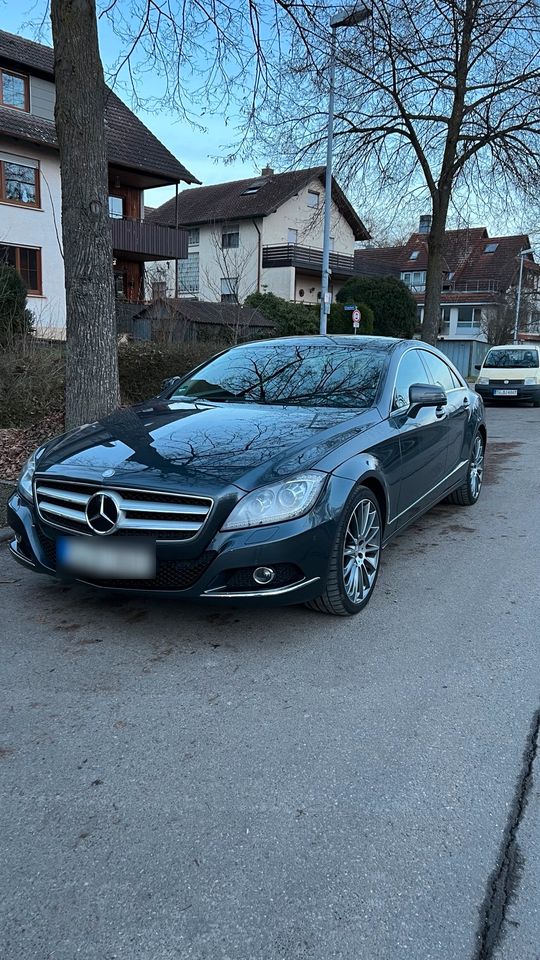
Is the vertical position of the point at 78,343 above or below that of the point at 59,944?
above

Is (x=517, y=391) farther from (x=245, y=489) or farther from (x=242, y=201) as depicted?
(x=242, y=201)

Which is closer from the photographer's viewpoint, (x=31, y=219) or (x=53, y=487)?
(x=53, y=487)

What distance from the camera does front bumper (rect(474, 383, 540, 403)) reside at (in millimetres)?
18844

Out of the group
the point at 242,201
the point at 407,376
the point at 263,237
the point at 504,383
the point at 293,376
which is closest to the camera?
the point at 293,376

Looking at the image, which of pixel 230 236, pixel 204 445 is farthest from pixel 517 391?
pixel 230 236

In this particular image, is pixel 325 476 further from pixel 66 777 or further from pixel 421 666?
pixel 66 777

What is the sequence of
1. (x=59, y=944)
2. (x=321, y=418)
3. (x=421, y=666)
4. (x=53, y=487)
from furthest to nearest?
1. (x=321, y=418)
2. (x=53, y=487)
3. (x=421, y=666)
4. (x=59, y=944)

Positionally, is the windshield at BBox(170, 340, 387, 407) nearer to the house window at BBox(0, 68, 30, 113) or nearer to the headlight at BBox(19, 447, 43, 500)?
the headlight at BBox(19, 447, 43, 500)

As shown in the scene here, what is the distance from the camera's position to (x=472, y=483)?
7.02 m

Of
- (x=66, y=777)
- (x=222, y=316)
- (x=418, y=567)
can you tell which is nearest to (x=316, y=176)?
(x=222, y=316)

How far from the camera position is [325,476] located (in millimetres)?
3729

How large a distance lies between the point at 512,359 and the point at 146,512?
18205mm

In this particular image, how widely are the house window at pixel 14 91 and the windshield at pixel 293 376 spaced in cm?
2267

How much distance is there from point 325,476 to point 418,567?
1738 mm
